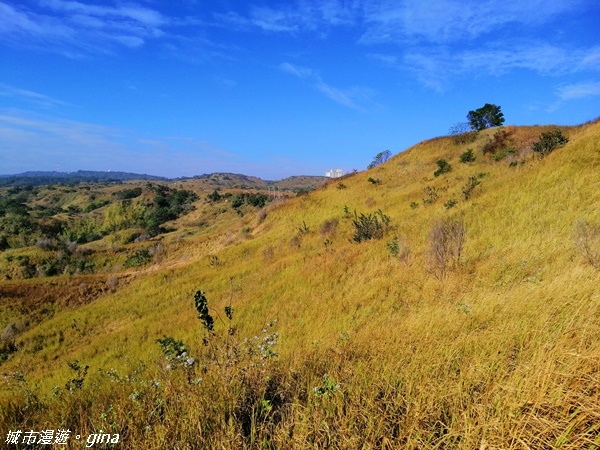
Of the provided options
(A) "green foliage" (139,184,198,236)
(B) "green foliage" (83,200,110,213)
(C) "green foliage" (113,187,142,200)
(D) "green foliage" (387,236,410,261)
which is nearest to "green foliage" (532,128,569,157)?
(D) "green foliage" (387,236,410,261)

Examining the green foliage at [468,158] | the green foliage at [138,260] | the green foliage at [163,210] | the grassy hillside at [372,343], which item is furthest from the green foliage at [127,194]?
the green foliage at [468,158]

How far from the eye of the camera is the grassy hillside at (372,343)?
7.61ft

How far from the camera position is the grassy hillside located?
2320 millimetres

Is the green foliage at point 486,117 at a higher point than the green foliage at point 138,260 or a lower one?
higher

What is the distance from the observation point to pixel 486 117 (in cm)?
4175

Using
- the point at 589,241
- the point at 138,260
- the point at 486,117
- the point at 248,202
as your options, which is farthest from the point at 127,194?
the point at 589,241

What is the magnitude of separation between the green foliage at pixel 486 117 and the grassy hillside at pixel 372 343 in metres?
28.7

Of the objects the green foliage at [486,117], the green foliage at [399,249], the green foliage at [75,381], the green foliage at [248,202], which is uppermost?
the green foliage at [486,117]

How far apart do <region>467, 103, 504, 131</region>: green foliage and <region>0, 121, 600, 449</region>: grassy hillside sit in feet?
94.1

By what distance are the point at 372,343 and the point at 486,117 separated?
4643 centimetres

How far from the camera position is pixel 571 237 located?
6855 millimetres

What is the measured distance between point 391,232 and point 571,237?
→ 6.11 metres

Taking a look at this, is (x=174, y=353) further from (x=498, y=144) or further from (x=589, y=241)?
(x=498, y=144)

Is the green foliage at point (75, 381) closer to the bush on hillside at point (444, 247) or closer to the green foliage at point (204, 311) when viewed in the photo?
the green foliage at point (204, 311)
